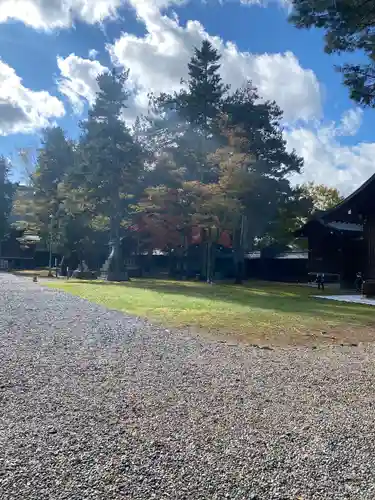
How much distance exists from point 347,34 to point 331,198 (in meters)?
33.0

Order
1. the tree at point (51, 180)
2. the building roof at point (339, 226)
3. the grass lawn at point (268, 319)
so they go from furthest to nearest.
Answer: the tree at point (51, 180), the building roof at point (339, 226), the grass lawn at point (268, 319)

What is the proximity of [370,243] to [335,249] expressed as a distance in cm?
792

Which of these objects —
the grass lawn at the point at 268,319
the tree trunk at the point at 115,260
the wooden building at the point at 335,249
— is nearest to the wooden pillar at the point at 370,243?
the grass lawn at the point at 268,319

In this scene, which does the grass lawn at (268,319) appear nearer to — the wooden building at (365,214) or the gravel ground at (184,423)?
the gravel ground at (184,423)

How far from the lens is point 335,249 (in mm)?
23859

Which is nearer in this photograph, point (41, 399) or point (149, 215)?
point (41, 399)

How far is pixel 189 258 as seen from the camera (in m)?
32.5

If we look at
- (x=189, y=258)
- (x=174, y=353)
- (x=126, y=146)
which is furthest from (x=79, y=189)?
(x=174, y=353)

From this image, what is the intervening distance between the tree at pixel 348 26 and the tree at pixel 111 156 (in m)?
17.9

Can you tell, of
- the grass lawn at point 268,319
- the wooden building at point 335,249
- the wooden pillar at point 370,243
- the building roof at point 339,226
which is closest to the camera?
the grass lawn at point 268,319

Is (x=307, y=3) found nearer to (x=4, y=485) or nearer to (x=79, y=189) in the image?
(x=4, y=485)

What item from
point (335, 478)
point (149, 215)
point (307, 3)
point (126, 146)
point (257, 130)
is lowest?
point (335, 478)

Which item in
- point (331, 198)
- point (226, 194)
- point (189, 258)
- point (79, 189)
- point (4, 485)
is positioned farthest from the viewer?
point (331, 198)

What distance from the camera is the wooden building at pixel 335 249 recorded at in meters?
22.5
